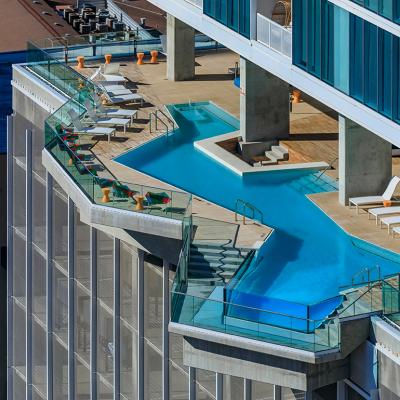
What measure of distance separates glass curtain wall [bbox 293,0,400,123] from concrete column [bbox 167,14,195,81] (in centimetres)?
1212

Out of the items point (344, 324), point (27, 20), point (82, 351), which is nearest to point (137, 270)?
point (82, 351)

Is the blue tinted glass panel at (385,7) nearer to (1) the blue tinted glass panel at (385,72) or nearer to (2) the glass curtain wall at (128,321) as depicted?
(1) the blue tinted glass panel at (385,72)

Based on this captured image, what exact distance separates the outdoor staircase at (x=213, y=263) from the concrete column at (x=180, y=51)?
18.0 m

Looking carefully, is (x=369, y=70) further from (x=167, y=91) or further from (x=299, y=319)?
(x=167, y=91)

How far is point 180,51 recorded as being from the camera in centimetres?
7675

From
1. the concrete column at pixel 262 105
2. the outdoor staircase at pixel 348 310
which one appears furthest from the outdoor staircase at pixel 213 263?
the concrete column at pixel 262 105

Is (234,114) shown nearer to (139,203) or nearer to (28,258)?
(28,258)

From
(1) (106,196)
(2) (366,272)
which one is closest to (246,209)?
(1) (106,196)

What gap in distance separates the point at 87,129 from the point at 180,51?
8.45 meters

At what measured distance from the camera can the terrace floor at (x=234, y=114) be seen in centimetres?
6128

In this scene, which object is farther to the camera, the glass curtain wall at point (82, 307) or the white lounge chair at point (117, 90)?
the white lounge chair at point (117, 90)

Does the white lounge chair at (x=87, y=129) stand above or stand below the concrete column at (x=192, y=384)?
above

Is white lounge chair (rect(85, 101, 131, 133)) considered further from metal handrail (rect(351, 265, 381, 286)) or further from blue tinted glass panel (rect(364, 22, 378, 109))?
metal handrail (rect(351, 265, 381, 286))

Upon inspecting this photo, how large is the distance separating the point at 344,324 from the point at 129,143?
16828mm
